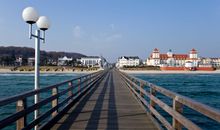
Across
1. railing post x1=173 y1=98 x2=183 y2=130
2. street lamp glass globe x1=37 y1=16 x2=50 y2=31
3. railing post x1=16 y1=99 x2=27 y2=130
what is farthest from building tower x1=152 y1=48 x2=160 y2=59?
railing post x1=16 y1=99 x2=27 y2=130

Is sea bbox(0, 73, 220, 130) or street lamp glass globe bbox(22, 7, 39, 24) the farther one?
sea bbox(0, 73, 220, 130)

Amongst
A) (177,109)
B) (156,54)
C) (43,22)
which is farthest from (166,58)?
(177,109)

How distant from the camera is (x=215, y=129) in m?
13.7

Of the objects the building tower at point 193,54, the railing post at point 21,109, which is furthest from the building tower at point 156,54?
the railing post at point 21,109

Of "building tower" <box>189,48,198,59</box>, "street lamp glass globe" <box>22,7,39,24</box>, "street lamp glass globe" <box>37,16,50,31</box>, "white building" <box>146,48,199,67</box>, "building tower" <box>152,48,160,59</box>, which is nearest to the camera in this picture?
"street lamp glass globe" <box>22,7,39,24</box>

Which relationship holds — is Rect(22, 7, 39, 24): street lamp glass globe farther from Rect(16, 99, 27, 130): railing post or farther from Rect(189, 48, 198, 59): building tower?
Rect(189, 48, 198, 59): building tower

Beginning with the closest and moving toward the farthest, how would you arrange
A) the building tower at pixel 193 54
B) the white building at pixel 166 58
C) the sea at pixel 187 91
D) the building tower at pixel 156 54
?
the sea at pixel 187 91, the building tower at pixel 193 54, the white building at pixel 166 58, the building tower at pixel 156 54

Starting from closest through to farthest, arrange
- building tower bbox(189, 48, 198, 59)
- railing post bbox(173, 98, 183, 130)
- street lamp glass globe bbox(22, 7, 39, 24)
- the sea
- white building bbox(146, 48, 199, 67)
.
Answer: railing post bbox(173, 98, 183, 130), street lamp glass globe bbox(22, 7, 39, 24), the sea, building tower bbox(189, 48, 198, 59), white building bbox(146, 48, 199, 67)

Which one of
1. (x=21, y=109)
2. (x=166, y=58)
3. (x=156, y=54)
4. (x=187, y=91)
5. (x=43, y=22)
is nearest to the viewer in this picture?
(x=21, y=109)

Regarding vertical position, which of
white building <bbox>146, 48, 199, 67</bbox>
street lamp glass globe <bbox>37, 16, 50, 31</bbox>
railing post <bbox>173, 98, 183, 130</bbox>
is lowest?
railing post <bbox>173, 98, 183, 130</bbox>

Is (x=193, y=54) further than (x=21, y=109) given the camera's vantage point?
Yes

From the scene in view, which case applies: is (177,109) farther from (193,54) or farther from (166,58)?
(166,58)

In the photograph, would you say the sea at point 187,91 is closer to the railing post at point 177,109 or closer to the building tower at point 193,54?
the railing post at point 177,109

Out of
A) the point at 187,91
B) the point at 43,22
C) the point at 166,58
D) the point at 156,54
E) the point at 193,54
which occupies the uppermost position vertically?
the point at 156,54
